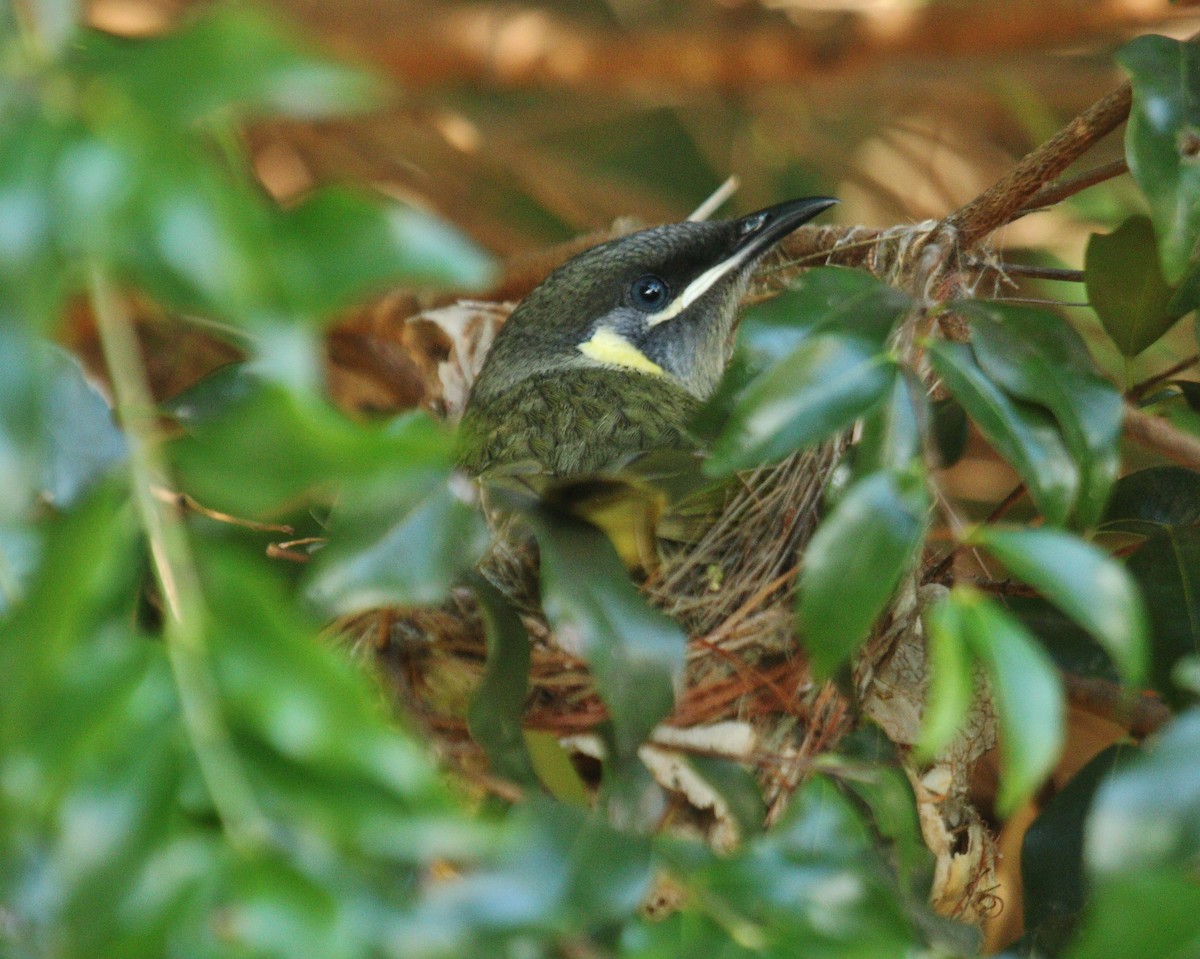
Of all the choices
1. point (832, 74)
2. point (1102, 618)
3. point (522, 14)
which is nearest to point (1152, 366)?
point (832, 74)

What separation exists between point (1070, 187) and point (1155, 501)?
1.66 ft

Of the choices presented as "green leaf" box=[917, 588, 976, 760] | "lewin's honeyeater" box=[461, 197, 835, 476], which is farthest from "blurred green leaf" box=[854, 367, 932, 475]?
"lewin's honeyeater" box=[461, 197, 835, 476]

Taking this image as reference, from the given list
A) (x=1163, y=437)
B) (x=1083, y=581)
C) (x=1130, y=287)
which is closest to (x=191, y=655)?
(x=1083, y=581)

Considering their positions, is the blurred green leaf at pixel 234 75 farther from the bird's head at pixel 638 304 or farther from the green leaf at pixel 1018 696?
the bird's head at pixel 638 304

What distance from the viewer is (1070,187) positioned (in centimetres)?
211

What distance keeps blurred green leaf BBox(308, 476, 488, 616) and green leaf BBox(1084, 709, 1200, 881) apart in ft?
2.15

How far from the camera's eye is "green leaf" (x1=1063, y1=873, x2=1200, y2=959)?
108 centimetres

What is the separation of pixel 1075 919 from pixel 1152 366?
2.44 m

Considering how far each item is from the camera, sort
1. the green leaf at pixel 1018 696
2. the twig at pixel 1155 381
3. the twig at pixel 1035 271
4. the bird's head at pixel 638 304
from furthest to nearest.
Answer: the bird's head at pixel 638 304
the twig at pixel 1035 271
the twig at pixel 1155 381
the green leaf at pixel 1018 696

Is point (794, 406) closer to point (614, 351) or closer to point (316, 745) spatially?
point (316, 745)

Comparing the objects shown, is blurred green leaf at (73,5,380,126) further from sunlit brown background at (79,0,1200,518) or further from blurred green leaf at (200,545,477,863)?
sunlit brown background at (79,0,1200,518)

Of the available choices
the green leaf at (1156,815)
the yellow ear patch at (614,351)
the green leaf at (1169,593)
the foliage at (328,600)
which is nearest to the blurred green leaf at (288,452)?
the foliage at (328,600)

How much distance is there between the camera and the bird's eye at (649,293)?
121 inches

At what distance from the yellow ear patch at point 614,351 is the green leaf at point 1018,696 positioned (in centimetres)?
199
